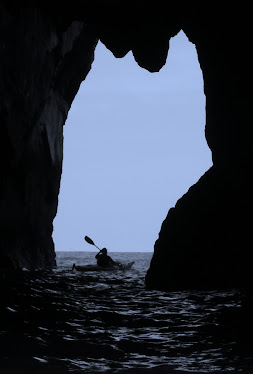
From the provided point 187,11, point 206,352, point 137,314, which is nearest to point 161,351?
point 206,352

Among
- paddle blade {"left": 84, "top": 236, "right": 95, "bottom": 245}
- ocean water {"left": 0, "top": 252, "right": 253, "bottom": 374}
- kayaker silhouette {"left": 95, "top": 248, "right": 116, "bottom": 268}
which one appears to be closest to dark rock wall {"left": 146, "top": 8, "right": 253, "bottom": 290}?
ocean water {"left": 0, "top": 252, "right": 253, "bottom": 374}

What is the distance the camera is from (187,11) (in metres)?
15.2

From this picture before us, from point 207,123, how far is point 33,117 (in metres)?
7.98

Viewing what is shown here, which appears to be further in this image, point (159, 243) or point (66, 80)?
point (66, 80)

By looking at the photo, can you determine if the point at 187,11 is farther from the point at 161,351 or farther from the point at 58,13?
the point at 161,351

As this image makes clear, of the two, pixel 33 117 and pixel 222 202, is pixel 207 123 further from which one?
pixel 33 117

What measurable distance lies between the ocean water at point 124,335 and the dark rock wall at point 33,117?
9.58 metres

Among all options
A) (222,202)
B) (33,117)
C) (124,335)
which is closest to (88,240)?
(33,117)

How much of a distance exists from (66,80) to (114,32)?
8367 millimetres

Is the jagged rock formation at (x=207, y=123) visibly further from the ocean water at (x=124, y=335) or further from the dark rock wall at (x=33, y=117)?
the ocean water at (x=124, y=335)

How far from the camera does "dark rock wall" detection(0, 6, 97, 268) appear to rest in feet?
54.8

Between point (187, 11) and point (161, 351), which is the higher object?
point (187, 11)

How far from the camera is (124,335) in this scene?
611cm

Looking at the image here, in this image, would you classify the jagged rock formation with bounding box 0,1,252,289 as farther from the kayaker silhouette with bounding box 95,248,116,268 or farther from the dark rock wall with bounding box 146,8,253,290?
the kayaker silhouette with bounding box 95,248,116,268
